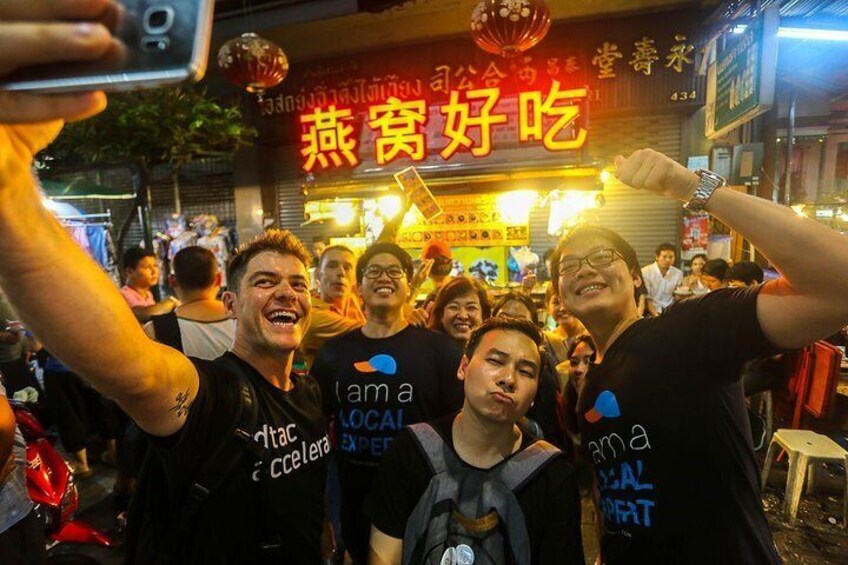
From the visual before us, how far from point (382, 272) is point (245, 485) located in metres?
1.91

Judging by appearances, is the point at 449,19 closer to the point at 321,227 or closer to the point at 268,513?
the point at 321,227

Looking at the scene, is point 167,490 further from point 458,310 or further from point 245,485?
point 458,310

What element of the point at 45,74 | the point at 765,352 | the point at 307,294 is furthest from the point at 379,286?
the point at 45,74

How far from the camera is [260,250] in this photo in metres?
2.36

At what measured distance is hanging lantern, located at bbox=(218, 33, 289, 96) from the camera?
6.91 metres

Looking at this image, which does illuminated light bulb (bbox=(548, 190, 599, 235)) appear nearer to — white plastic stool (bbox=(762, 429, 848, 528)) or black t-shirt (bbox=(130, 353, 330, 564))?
white plastic stool (bbox=(762, 429, 848, 528))

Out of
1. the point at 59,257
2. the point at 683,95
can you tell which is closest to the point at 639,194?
the point at 683,95

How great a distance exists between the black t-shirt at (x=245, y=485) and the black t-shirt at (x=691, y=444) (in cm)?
145

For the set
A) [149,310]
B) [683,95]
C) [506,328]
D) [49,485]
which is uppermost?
[683,95]

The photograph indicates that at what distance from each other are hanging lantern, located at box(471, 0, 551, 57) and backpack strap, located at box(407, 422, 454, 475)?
18.2 feet

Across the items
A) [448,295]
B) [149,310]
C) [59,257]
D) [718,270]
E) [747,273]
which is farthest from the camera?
[718,270]

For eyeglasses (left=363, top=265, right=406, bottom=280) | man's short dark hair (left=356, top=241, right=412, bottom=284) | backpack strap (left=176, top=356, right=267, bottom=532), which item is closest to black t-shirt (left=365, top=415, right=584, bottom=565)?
backpack strap (left=176, top=356, right=267, bottom=532)

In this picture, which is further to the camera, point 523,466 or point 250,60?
point 250,60

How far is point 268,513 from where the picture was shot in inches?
75.5
